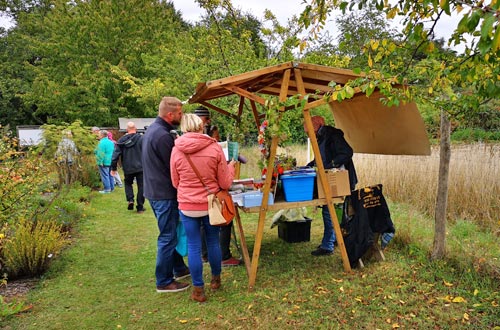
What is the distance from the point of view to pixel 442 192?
13.4 ft

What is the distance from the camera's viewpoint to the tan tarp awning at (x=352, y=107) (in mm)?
3582

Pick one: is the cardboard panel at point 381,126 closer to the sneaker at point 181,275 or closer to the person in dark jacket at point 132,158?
the sneaker at point 181,275

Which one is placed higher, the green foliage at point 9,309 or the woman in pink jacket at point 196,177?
the woman in pink jacket at point 196,177

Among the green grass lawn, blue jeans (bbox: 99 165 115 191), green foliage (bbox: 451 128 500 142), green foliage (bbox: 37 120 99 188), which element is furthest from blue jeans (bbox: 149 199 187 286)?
green foliage (bbox: 451 128 500 142)

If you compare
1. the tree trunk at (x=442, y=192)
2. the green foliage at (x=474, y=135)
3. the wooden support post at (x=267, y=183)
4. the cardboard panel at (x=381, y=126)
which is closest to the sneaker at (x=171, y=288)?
the wooden support post at (x=267, y=183)

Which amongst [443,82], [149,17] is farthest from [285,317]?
[149,17]

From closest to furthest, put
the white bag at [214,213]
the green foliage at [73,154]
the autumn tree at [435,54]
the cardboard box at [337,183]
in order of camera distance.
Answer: the autumn tree at [435,54] → the white bag at [214,213] → the cardboard box at [337,183] → the green foliage at [73,154]

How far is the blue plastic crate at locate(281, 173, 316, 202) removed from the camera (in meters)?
3.84

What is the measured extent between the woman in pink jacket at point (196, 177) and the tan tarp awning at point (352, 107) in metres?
0.56

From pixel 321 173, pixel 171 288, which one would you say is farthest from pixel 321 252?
pixel 171 288

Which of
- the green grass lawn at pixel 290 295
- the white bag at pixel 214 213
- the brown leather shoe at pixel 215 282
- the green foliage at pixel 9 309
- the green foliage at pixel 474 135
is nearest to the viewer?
the green grass lawn at pixel 290 295

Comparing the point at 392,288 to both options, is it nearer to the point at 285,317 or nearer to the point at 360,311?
the point at 360,311

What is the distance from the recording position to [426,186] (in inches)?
258

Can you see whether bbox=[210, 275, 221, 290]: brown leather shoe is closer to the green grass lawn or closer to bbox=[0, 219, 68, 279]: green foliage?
the green grass lawn
